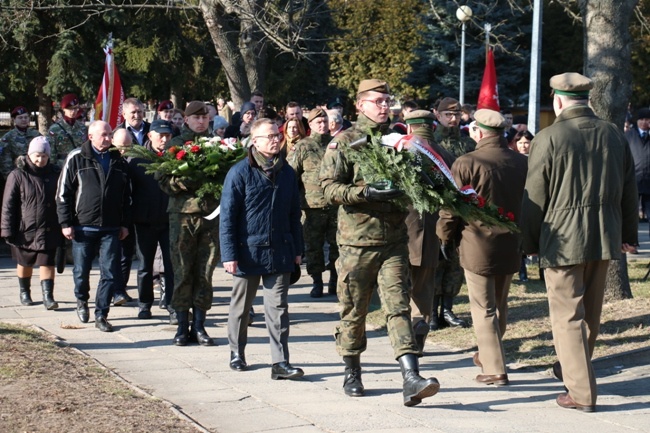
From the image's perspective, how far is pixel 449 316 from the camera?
11.0m

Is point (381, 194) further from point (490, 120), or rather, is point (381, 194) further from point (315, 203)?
point (315, 203)

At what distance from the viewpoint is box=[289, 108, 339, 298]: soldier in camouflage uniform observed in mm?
12375

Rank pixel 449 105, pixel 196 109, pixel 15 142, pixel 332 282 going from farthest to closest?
pixel 15 142 → pixel 332 282 → pixel 449 105 → pixel 196 109

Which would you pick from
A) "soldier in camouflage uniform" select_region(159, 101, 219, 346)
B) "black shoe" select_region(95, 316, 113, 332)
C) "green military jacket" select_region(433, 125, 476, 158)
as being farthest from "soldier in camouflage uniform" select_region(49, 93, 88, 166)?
"green military jacket" select_region(433, 125, 476, 158)

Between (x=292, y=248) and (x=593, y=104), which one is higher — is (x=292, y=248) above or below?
below

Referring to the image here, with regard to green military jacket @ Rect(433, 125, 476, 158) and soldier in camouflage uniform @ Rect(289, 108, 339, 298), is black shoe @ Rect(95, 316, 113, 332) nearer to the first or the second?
soldier in camouflage uniform @ Rect(289, 108, 339, 298)

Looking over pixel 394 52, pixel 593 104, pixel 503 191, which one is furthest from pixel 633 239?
pixel 394 52

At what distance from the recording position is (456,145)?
11.7 meters

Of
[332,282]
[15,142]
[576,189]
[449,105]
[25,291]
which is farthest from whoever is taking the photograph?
[15,142]

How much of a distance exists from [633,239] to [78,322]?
5625 millimetres

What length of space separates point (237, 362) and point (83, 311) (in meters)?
2.72

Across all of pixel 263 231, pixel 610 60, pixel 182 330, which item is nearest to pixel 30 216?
pixel 182 330

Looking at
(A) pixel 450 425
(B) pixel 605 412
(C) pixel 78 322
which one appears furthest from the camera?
(C) pixel 78 322

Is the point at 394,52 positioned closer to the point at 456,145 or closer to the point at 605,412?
the point at 456,145
